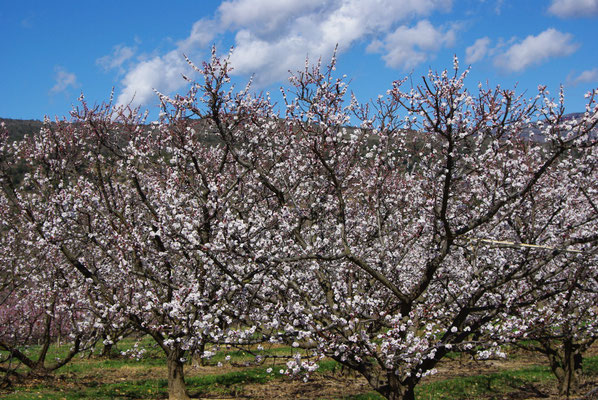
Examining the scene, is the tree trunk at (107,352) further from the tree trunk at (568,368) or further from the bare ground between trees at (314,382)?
the tree trunk at (568,368)

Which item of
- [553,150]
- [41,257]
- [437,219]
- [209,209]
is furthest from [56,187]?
[553,150]

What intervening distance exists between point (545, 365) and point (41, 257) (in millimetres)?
19803

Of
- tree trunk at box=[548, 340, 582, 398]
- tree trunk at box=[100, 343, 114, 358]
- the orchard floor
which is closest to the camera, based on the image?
tree trunk at box=[548, 340, 582, 398]

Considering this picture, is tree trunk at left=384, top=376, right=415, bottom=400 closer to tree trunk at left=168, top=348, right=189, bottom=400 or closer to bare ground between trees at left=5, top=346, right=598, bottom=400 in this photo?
bare ground between trees at left=5, top=346, right=598, bottom=400

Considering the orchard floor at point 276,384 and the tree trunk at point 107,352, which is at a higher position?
the tree trunk at point 107,352

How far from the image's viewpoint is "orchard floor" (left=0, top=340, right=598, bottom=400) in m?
14.4

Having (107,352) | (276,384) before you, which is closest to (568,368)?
(276,384)

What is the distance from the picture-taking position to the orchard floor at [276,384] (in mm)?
14406

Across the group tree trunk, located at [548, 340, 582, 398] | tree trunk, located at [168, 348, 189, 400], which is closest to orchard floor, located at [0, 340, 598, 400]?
tree trunk, located at [548, 340, 582, 398]

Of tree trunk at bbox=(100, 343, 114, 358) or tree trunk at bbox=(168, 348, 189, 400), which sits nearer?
tree trunk at bbox=(168, 348, 189, 400)

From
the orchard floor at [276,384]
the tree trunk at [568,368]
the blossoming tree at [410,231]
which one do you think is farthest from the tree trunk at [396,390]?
the tree trunk at [568,368]

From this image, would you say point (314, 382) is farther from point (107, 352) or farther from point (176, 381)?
point (107, 352)

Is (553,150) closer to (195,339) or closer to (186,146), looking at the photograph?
(195,339)

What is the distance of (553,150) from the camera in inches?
280
